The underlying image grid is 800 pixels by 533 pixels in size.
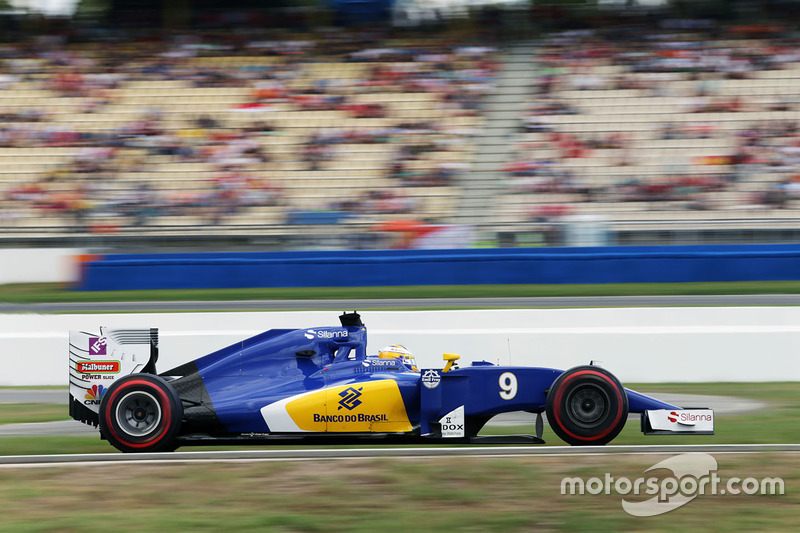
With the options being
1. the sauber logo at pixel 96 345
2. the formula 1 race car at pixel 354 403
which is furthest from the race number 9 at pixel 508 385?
the sauber logo at pixel 96 345

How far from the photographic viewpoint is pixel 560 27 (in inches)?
794

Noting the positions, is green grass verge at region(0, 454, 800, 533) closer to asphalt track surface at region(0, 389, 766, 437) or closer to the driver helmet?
A: the driver helmet

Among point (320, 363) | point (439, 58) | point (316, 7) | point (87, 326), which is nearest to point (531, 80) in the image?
point (439, 58)

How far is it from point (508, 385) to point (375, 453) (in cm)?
99

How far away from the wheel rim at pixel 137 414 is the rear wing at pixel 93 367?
34 centimetres

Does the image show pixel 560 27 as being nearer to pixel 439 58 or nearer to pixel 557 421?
pixel 439 58

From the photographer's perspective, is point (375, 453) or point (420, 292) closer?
point (375, 453)

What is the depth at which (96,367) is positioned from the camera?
668 cm

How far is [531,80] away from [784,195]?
224 inches

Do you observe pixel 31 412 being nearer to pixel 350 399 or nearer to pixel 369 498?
pixel 350 399

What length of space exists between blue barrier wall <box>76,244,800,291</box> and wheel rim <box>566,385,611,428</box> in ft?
27.9
